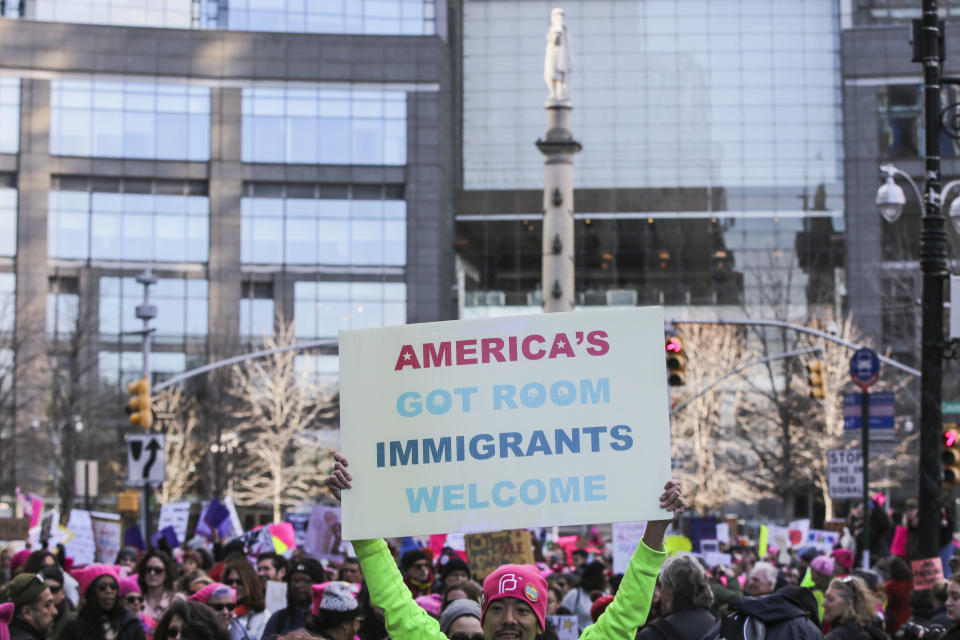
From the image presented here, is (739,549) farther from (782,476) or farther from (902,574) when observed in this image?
(782,476)

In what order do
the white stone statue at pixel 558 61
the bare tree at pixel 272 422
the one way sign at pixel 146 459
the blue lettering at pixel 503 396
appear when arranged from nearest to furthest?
the blue lettering at pixel 503 396
the one way sign at pixel 146 459
the white stone statue at pixel 558 61
the bare tree at pixel 272 422

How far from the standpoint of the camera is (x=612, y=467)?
19.4ft

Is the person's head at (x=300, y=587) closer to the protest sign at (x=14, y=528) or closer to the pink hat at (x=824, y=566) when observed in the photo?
the pink hat at (x=824, y=566)

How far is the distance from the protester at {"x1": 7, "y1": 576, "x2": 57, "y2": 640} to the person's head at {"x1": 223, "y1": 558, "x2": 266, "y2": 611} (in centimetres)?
243

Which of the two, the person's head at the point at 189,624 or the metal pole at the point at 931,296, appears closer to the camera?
the person's head at the point at 189,624

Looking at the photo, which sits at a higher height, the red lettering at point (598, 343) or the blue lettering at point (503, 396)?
the red lettering at point (598, 343)

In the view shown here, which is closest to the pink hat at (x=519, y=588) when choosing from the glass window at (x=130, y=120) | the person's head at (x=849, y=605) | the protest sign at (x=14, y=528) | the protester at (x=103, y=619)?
the person's head at (x=849, y=605)

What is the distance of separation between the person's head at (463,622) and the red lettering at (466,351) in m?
1.40

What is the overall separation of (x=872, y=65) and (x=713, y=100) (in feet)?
26.5

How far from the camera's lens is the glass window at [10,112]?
76.5 metres

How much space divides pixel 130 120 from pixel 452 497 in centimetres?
7413

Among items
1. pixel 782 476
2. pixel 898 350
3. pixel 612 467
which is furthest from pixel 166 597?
pixel 898 350

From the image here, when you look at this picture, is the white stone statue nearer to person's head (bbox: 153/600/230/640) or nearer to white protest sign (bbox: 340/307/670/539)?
person's head (bbox: 153/600/230/640)

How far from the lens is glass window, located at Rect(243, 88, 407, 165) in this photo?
78500 millimetres
